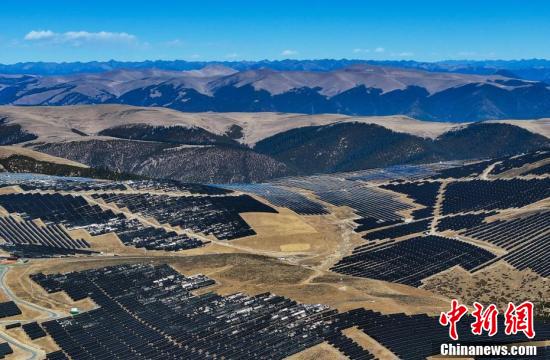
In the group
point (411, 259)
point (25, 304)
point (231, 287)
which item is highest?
point (25, 304)

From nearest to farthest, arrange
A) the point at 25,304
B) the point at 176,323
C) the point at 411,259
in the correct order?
Result: the point at 176,323 → the point at 25,304 → the point at 411,259

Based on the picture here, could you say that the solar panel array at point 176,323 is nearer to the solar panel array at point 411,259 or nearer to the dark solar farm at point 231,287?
the dark solar farm at point 231,287

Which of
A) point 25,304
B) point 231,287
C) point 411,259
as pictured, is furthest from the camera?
point 411,259

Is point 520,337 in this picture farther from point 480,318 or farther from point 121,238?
point 121,238

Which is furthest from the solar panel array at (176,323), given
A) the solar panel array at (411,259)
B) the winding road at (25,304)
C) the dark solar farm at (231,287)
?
the solar panel array at (411,259)

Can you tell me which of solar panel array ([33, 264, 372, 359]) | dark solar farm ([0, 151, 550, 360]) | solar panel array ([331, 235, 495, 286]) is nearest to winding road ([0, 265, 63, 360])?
dark solar farm ([0, 151, 550, 360])

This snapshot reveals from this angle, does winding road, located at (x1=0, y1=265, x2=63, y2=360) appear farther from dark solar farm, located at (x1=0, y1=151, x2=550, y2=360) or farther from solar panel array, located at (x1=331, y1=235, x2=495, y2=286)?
solar panel array, located at (x1=331, y1=235, x2=495, y2=286)

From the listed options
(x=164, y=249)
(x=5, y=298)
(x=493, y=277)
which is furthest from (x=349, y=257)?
(x=5, y=298)

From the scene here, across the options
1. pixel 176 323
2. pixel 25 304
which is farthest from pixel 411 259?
pixel 25 304

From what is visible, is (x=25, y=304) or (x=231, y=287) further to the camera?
(x=231, y=287)

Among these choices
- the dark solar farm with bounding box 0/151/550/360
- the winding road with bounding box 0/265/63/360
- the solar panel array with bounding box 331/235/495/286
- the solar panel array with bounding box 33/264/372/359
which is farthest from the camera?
the solar panel array with bounding box 331/235/495/286

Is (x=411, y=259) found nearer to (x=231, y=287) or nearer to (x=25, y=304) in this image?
(x=231, y=287)
